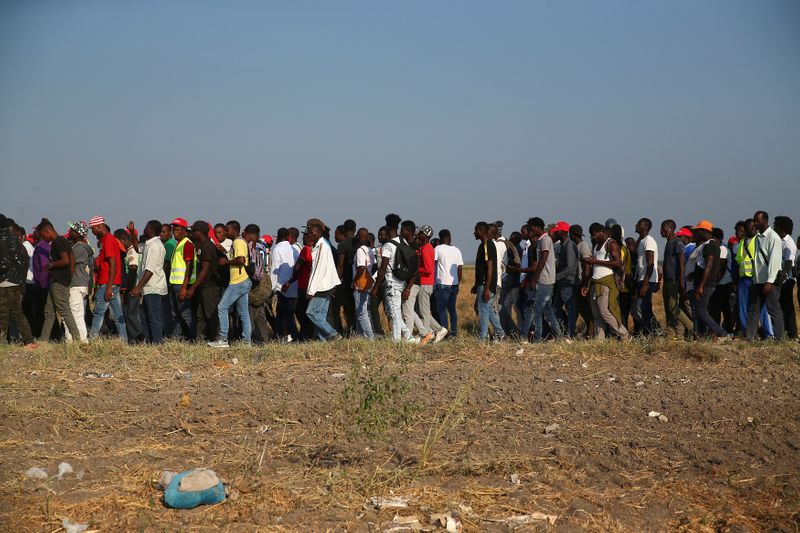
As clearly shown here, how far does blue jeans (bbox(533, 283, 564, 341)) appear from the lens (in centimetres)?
1238

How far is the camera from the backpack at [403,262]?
1171 centimetres

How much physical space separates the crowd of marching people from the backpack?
16 mm

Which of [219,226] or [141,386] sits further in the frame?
[219,226]

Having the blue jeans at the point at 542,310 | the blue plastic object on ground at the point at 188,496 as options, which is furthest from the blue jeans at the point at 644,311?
the blue plastic object on ground at the point at 188,496

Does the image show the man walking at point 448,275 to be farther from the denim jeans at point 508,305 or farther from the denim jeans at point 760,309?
the denim jeans at point 760,309

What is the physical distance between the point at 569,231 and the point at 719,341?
3.02m

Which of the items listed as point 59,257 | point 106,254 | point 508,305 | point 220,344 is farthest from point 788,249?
point 59,257

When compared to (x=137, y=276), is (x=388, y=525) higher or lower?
lower

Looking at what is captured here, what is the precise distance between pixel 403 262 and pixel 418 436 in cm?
480

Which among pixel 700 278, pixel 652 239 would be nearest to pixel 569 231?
pixel 652 239

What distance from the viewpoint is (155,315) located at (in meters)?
12.7

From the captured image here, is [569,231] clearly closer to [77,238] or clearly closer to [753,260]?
[753,260]

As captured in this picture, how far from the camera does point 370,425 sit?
7.07 meters

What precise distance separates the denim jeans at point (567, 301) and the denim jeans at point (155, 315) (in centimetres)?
605
